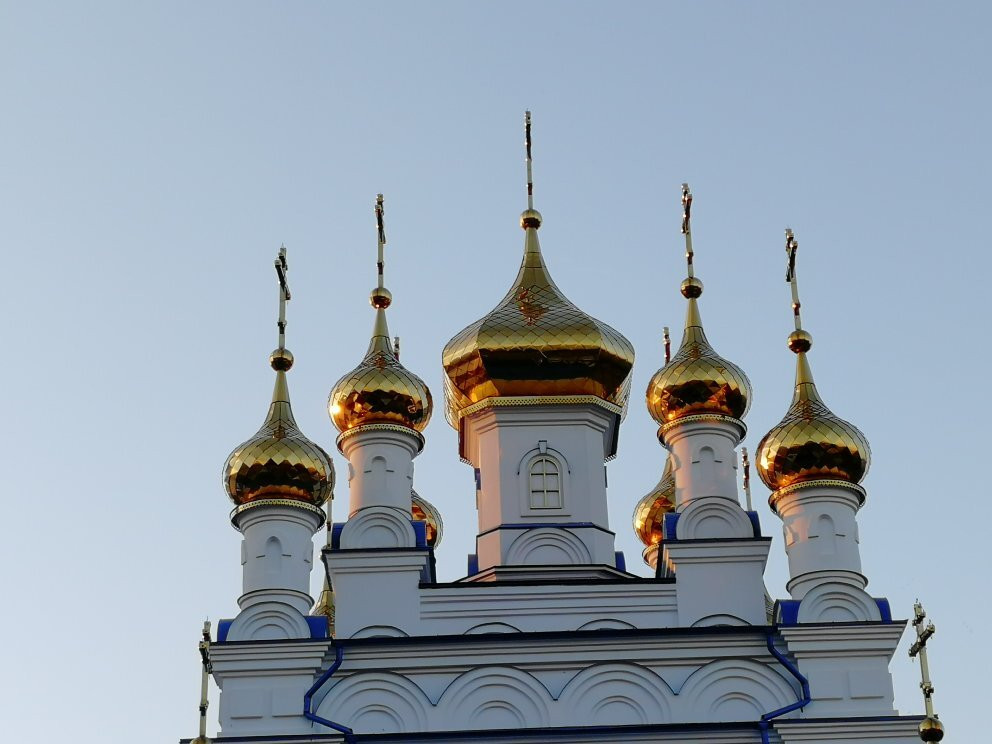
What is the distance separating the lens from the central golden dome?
18.8 metres

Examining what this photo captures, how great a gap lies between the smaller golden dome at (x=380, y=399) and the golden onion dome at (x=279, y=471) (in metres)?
0.64

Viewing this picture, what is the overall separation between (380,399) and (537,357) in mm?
1444

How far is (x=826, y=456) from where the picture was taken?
1752cm

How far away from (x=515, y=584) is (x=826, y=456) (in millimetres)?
2717

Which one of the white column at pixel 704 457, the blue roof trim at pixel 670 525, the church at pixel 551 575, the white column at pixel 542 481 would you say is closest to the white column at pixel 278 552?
the church at pixel 551 575

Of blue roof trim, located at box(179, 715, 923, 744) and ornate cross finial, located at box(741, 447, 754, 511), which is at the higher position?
ornate cross finial, located at box(741, 447, 754, 511)

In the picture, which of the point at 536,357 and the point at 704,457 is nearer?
the point at 704,457

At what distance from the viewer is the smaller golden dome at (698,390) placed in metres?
18.3

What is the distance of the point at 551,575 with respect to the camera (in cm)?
1756

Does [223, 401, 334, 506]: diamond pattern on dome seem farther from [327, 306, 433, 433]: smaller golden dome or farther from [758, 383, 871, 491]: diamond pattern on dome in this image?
[758, 383, 871, 491]: diamond pattern on dome

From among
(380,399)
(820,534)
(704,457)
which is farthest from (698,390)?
(380,399)

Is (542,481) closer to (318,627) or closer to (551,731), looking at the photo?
(318,627)

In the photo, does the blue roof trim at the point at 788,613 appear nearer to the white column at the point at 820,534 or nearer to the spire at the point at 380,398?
the white column at the point at 820,534

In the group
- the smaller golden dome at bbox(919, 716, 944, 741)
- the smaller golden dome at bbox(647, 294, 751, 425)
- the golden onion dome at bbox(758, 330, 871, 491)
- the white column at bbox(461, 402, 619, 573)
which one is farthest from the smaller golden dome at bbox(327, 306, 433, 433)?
the smaller golden dome at bbox(919, 716, 944, 741)
